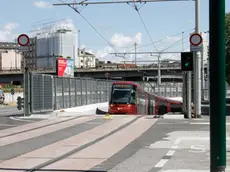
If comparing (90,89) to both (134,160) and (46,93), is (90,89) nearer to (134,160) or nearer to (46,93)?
(46,93)

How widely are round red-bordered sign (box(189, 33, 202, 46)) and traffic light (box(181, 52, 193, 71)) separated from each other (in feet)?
2.04

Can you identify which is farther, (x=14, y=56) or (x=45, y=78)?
(x=14, y=56)

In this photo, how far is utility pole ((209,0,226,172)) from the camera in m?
6.22

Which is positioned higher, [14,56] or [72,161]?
[14,56]

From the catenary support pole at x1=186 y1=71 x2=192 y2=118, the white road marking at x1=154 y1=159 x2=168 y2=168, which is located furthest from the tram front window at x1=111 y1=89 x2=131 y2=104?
the white road marking at x1=154 y1=159 x2=168 y2=168

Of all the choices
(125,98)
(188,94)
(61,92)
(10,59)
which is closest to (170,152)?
(188,94)

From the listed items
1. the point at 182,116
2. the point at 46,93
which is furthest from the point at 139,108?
the point at 182,116

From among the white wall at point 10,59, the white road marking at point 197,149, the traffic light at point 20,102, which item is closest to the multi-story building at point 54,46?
the white wall at point 10,59

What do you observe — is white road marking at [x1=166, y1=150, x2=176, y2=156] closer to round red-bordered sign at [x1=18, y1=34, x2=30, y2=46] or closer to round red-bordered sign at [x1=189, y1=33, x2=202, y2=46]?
round red-bordered sign at [x1=189, y1=33, x2=202, y2=46]

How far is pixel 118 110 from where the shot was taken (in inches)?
1448

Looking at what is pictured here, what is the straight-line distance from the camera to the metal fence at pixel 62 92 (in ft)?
80.0

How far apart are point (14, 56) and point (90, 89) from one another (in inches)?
6583

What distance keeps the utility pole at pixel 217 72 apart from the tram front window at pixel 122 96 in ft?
101

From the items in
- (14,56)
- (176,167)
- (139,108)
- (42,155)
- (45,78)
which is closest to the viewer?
(176,167)
